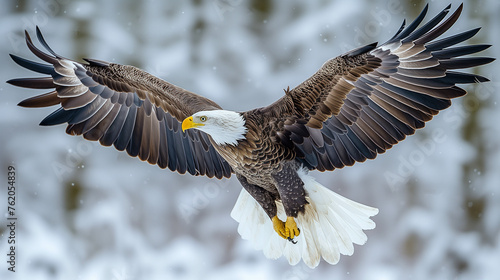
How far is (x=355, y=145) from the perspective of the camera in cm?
250

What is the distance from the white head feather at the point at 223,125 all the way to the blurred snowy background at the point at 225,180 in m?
1.75

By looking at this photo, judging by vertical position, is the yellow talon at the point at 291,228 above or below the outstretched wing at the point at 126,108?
below

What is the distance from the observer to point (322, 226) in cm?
275

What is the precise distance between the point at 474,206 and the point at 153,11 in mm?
2868

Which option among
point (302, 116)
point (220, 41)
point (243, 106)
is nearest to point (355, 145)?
point (302, 116)

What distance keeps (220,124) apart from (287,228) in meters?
0.65

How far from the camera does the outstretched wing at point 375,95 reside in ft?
7.51

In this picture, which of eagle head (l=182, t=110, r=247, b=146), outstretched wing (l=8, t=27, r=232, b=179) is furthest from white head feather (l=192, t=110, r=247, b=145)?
outstretched wing (l=8, t=27, r=232, b=179)

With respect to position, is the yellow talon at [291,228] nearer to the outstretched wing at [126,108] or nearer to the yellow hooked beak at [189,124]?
the outstretched wing at [126,108]

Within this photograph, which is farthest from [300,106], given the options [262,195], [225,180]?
[225,180]

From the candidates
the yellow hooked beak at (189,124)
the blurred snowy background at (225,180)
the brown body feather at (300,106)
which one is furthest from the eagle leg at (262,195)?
the blurred snowy background at (225,180)

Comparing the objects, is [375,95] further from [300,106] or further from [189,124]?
[189,124]

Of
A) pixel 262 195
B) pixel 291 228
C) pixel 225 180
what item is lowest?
pixel 291 228

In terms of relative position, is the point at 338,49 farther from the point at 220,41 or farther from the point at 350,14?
the point at 220,41
